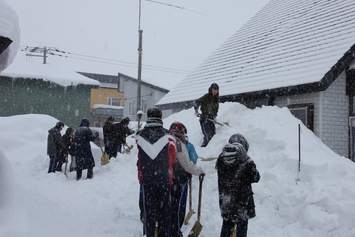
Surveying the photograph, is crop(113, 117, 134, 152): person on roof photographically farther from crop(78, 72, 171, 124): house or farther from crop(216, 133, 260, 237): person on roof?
crop(78, 72, 171, 124): house

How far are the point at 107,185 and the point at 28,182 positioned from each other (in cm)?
213

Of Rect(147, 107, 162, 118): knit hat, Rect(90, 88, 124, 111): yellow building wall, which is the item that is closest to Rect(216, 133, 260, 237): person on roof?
Rect(147, 107, 162, 118): knit hat

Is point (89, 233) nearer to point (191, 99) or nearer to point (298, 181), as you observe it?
point (298, 181)

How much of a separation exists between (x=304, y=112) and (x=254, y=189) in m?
3.61

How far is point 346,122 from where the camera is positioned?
347 inches

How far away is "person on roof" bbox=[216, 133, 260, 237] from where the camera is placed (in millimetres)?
4289

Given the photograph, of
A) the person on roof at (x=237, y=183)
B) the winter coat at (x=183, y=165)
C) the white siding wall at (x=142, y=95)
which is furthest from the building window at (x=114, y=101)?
the person on roof at (x=237, y=183)

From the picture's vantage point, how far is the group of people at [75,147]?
30.7 feet

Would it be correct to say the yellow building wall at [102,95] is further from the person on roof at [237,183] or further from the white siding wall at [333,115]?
the person on roof at [237,183]

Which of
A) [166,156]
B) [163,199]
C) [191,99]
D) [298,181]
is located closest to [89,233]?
[163,199]

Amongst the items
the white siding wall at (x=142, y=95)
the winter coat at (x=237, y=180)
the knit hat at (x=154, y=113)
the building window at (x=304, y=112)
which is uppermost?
the white siding wall at (x=142, y=95)

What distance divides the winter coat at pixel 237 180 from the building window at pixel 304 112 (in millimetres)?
5181

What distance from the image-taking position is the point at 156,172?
444 cm

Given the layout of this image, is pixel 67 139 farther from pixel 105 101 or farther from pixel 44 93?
pixel 105 101
